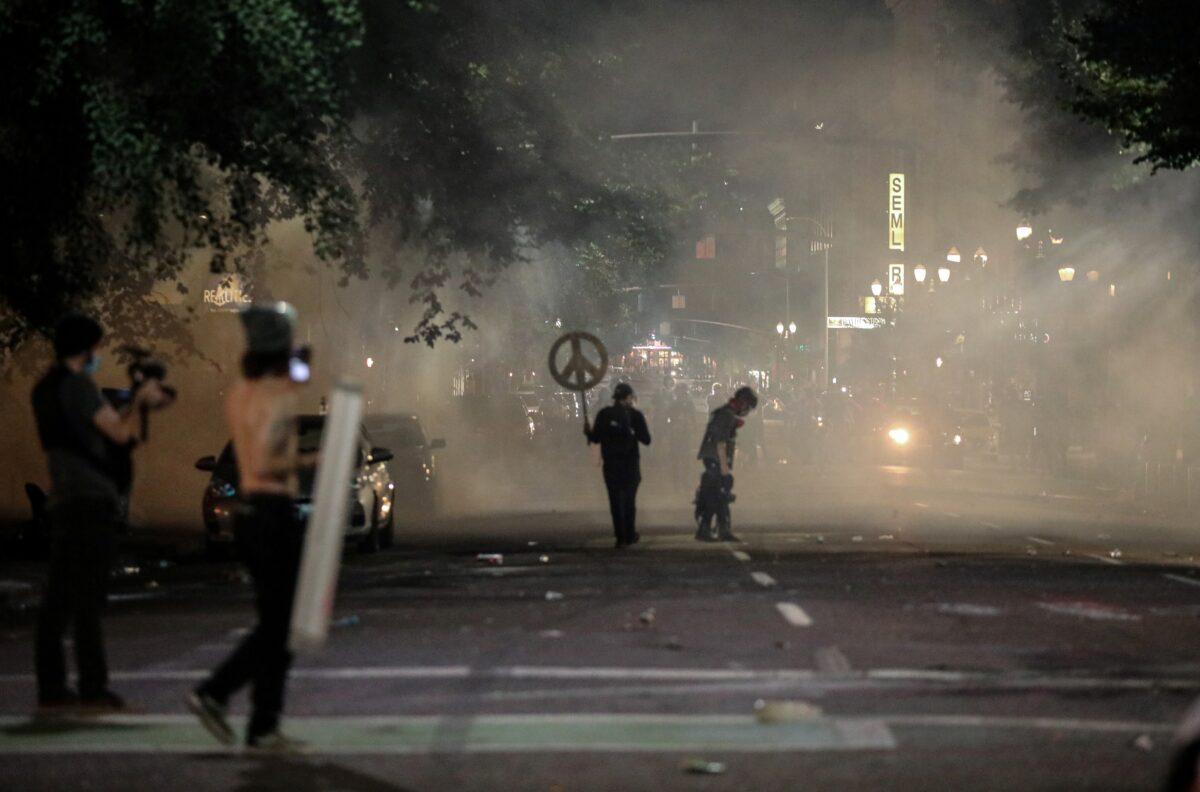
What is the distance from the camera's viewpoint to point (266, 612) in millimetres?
8227

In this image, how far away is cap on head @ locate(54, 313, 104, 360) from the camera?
30.7 feet

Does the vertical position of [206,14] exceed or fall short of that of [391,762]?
it exceeds it

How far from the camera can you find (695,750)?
8344mm

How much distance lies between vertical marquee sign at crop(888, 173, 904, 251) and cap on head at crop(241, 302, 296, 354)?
125m

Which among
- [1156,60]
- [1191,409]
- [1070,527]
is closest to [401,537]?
[1070,527]

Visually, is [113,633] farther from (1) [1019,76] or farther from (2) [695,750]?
(1) [1019,76]

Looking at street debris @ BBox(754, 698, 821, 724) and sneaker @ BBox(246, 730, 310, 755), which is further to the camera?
street debris @ BBox(754, 698, 821, 724)

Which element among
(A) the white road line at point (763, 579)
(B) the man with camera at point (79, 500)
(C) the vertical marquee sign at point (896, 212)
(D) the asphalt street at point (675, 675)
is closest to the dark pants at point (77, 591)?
(B) the man with camera at point (79, 500)

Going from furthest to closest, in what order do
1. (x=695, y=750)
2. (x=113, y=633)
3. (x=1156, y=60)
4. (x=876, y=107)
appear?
1. (x=876, y=107)
2. (x=1156, y=60)
3. (x=113, y=633)
4. (x=695, y=750)

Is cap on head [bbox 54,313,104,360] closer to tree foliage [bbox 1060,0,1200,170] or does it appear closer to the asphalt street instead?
the asphalt street

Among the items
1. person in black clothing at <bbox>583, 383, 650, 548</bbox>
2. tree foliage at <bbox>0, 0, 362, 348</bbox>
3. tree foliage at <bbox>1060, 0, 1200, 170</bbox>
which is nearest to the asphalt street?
person in black clothing at <bbox>583, 383, 650, 548</bbox>

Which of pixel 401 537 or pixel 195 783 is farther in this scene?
pixel 401 537

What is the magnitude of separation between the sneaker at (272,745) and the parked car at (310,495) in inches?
507

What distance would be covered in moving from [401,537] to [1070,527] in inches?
377
